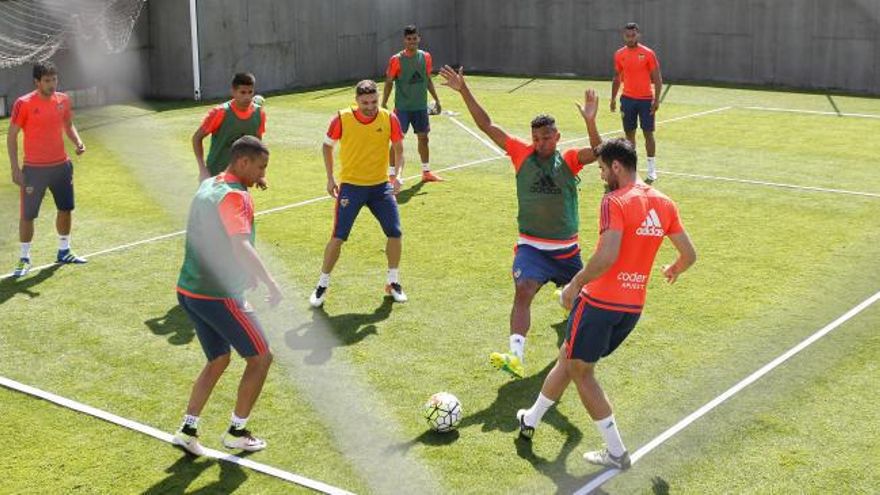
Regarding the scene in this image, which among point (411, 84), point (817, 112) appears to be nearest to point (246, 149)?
point (411, 84)

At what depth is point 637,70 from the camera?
63.9 feet

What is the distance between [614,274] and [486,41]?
3111cm

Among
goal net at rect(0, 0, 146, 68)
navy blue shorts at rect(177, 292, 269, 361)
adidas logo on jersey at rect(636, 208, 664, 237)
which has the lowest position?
navy blue shorts at rect(177, 292, 269, 361)

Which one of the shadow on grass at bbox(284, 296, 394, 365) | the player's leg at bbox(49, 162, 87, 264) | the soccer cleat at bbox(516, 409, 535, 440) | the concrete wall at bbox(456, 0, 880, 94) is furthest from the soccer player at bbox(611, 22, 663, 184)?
the concrete wall at bbox(456, 0, 880, 94)

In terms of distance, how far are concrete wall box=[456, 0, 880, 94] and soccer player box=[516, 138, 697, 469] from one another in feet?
85.6

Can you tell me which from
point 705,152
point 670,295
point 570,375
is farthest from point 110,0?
point 570,375

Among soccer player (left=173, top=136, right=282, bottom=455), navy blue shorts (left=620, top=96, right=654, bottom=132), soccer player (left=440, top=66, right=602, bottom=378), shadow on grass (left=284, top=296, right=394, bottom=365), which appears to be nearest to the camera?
soccer player (left=173, top=136, right=282, bottom=455)

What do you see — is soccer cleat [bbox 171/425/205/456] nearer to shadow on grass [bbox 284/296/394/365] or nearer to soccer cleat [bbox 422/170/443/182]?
shadow on grass [bbox 284/296/394/365]

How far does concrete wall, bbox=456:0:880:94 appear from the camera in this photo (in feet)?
105

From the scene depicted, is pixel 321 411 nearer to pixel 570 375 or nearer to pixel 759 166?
pixel 570 375

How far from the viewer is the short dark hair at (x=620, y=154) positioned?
26.2ft

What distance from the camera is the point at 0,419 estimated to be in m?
9.37

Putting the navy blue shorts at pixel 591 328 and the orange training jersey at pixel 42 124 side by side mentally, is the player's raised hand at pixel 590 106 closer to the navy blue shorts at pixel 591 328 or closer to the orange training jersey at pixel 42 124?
the navy blue shorts at pixel 591 328

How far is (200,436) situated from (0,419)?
1.79m
